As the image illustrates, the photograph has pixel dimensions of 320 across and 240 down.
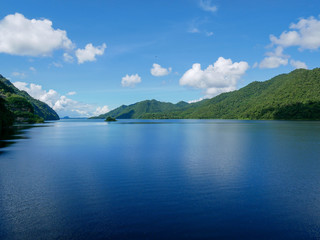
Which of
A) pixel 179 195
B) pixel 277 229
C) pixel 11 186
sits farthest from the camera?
pixel 11 186

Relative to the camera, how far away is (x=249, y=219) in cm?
1594

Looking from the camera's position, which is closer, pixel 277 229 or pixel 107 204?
pixel 277 229

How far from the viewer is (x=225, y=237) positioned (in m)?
13.5

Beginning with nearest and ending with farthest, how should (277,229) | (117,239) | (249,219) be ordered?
(117,239) < (277,229) < (249,219)

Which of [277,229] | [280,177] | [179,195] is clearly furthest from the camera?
[280,177]

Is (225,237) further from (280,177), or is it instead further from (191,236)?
(280,177)

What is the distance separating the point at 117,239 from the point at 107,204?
591 centimetres

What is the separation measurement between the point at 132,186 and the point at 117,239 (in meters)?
10.9

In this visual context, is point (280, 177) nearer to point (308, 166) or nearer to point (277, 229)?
point (308, 166)

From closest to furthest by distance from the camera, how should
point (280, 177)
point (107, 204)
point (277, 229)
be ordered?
point (277, 229), point (107, 204), point (280, 177)

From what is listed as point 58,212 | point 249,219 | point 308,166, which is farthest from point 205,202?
point 308,166

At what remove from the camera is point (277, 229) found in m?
14.5

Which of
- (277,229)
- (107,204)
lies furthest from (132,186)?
(277,229)

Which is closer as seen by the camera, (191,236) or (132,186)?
(191,236)
